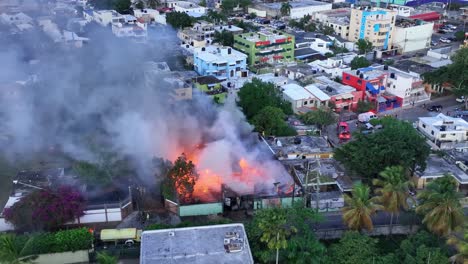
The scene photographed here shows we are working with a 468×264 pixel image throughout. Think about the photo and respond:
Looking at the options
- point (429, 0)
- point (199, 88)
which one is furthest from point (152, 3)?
point (429, 0)

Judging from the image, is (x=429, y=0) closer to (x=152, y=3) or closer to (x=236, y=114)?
(x=152, y=3)

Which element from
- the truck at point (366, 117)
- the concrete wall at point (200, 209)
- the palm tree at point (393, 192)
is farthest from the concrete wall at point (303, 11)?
the palm tree at point (393, 192)

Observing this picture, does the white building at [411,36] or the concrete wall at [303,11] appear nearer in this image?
the white building at [411,36]

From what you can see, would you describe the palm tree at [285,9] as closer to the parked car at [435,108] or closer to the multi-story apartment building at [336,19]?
the multi-story apartment building at [336,19]

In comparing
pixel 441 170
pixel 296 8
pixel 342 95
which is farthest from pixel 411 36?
pixel 441 170

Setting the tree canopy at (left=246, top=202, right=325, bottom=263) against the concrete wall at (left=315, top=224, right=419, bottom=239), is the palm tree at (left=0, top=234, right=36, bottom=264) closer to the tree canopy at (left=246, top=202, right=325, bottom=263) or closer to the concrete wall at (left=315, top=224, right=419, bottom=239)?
the tree canopy at (left=246, top=202, right=325, bottom=263)

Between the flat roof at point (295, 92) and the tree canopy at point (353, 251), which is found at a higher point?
the flat roof at point (295, 92)

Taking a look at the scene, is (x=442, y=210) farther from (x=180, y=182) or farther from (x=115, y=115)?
(x=115, y=115)

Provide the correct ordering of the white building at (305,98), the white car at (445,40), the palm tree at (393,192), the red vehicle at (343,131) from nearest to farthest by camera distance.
Result: the palm tree at (393,192) < the red vehicle at (343,131) < the white building at (305,98) < the white car at (445,40)
